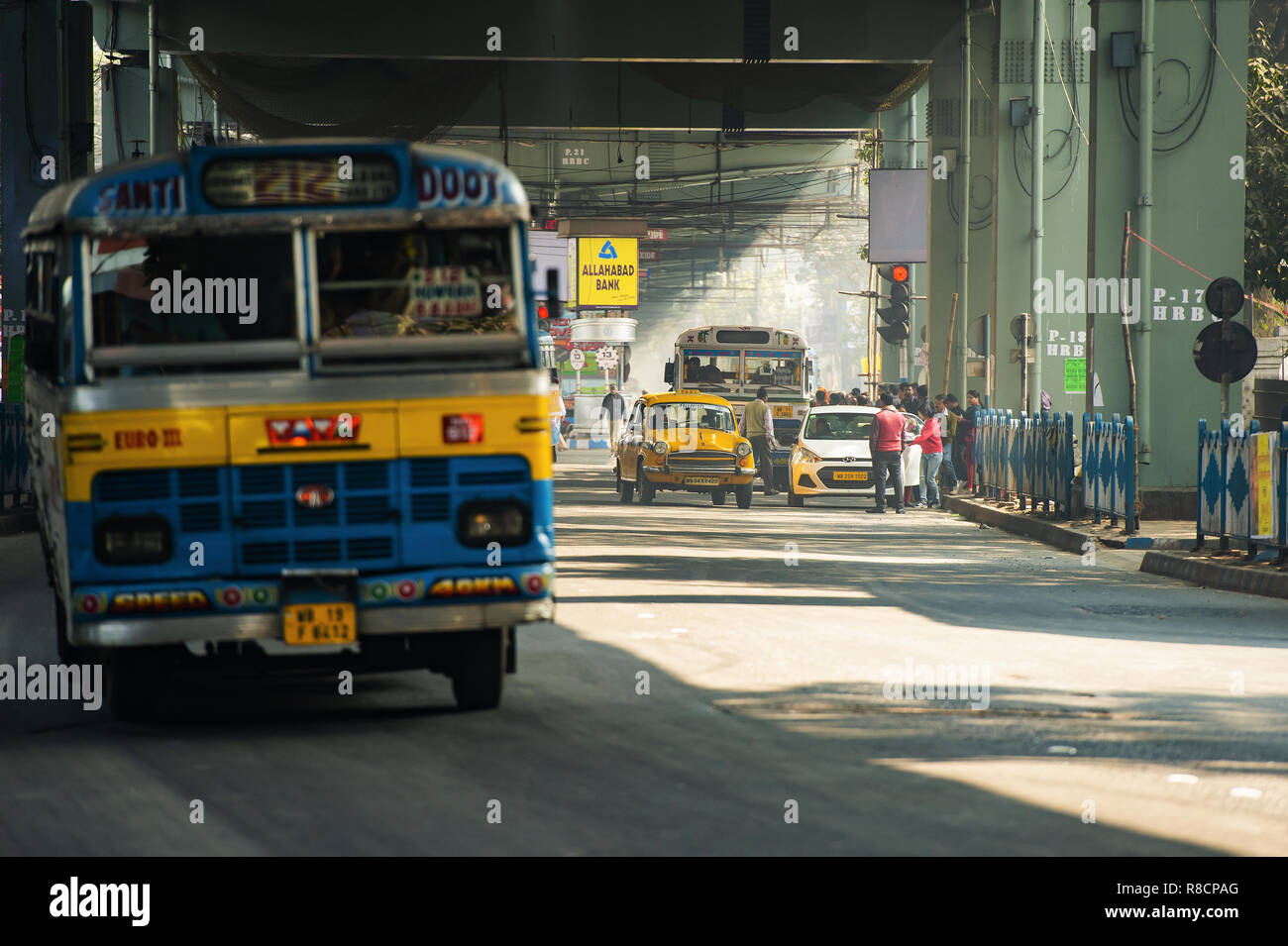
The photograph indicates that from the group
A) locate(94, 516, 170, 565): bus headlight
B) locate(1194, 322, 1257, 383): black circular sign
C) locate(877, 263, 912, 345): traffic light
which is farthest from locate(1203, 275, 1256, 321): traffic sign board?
locate(877, 263, 912, 345): traffic light

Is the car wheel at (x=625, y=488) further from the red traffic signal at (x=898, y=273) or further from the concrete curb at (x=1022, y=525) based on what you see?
the red traffic signal at (x=898, y=273)

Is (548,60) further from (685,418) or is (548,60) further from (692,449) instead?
(692,449)

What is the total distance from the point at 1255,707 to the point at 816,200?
58.7 meters

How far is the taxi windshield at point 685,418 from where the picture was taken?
29578mm

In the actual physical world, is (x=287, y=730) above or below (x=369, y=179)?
below

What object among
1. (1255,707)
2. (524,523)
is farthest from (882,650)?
(524,523)

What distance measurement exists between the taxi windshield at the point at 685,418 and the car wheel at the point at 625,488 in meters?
1.60

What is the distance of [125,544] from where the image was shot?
836 centimetres

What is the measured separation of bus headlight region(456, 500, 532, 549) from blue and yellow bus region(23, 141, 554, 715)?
1 centimetres

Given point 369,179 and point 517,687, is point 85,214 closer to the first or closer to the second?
point 369,179

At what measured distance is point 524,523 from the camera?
28.6 ft

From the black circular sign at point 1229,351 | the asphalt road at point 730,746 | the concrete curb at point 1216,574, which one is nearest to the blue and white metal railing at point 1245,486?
the concrete curb at point 1216,574

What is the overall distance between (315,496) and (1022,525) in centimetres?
1723

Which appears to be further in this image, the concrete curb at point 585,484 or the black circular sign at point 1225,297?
the concrete curb at point 585,484
